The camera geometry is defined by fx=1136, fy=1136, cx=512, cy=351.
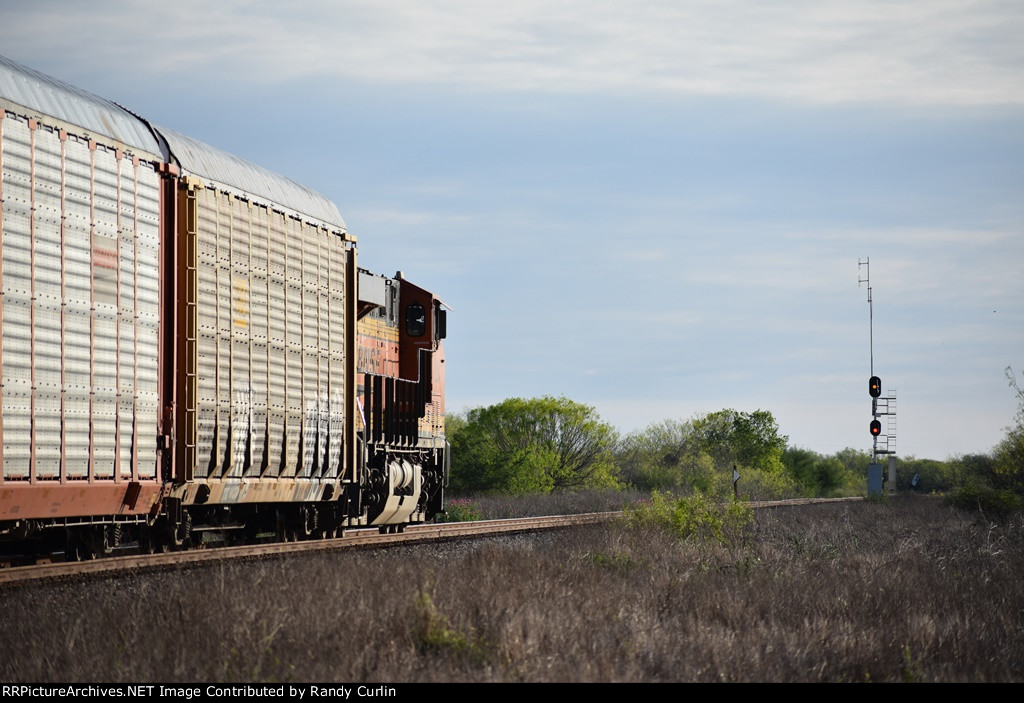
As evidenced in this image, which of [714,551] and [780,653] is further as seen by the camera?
[714,551]

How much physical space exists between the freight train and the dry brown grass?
149cm

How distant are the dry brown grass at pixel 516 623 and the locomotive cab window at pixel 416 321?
→ 27.5 ft

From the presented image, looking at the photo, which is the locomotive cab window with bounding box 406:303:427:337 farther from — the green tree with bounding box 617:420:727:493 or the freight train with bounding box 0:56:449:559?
the green tree with bounding box 617:420:727:493

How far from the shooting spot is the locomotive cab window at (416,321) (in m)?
22.0

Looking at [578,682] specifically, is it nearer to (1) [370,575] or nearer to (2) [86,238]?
(1) [370,575]

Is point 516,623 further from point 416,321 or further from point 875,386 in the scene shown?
point 875,386

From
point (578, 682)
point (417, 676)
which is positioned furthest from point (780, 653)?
point (417, 676)

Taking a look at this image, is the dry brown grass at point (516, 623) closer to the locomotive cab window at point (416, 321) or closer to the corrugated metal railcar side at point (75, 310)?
the corrugated metal railcar side at point (75, 310)

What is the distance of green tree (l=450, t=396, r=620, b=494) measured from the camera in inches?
2037

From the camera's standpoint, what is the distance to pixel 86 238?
39.3ft

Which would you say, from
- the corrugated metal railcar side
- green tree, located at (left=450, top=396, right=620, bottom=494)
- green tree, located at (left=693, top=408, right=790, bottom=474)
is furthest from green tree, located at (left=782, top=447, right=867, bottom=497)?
the corrugated metal railcar side

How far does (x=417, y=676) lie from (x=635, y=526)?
11.0 meters

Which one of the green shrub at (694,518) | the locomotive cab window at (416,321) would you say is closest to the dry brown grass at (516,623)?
the green shrub at (694,518)

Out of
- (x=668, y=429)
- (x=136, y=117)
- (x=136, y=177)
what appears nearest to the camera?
(x=136, y=177)
